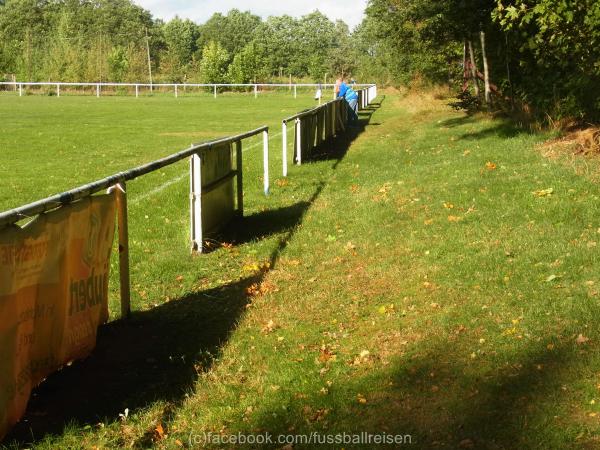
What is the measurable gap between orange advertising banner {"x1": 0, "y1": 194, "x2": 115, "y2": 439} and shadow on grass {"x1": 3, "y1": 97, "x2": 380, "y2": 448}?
165mm

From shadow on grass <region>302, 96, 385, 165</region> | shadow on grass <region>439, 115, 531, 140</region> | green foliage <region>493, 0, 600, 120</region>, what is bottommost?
shadow on grass <region>302, 96, 385, 165</region>

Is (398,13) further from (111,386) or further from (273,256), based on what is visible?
(111,386)

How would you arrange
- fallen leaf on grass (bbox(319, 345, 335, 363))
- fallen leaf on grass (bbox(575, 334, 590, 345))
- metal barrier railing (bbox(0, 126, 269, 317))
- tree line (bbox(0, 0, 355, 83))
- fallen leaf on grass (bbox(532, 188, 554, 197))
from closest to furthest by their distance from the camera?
1. metal barrier railing (bbox(0, 126, 269, 317))
2. fallen leaf on grass (bbox(575, 334, 590, 345))
3. fallen leaf on grass (bbox(319, 345, 335, 363))
4. fallen leaf on grass (bbox(532, 188, 554, 197))
5. tree line (bbox(0, 0, 355, 83))

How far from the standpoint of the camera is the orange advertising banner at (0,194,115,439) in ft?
13.8

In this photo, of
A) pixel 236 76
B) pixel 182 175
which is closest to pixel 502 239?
pixel 182 175

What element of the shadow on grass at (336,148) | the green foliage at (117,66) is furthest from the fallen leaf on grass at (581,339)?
the green foliage at (117,66)

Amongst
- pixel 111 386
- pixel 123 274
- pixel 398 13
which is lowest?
pixel 111 386

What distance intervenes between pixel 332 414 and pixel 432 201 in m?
6.68

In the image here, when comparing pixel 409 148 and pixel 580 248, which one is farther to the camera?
pixel 409 148

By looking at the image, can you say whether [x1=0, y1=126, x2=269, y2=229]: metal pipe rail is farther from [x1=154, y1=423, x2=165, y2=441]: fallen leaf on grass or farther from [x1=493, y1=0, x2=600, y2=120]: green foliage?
[x1=493, y1=0, x2=600, y2=120]: green foliage

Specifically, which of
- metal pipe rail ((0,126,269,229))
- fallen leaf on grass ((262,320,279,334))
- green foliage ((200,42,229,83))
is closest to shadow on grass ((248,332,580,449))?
fallen leaf on grass ((262,320,279,334))

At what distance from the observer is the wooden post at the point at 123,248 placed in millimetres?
6164

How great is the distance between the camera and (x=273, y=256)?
8641mm

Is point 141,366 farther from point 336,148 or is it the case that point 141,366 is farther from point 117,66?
point 117,66
